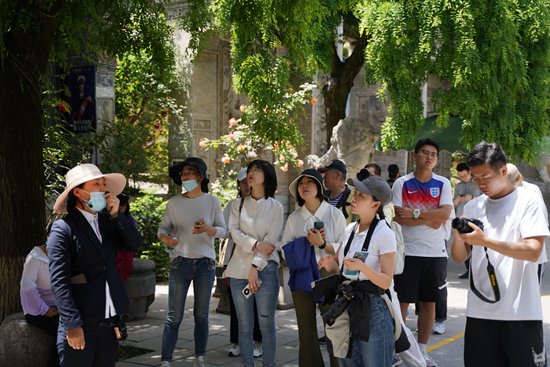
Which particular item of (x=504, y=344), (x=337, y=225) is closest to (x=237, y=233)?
(x=337, y=225)

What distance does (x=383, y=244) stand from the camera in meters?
4.82

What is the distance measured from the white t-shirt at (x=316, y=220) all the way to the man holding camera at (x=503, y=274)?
183 centimetres

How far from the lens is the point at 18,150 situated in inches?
258

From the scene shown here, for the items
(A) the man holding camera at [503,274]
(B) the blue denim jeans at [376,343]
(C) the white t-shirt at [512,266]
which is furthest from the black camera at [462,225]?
(B) the blue denim jeans at [376,343]

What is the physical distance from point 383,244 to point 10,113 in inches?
147

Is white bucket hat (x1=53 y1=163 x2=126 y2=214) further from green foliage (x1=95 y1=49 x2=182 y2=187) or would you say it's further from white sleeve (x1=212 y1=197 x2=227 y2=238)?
green foliage (x1=95 y1=49 x2=182 y2=187)

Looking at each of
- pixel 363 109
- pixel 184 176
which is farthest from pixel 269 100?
pixel 363 109

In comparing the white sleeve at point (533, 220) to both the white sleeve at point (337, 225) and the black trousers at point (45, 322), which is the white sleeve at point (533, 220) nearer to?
the white sleeve at point (337, 225)

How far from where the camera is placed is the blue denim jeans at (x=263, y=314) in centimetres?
620

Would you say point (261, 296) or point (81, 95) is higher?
point (81, 95)

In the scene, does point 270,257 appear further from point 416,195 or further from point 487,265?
point 487,265

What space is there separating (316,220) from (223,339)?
2.60 m

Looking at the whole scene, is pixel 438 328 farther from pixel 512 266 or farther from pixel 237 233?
pixel 512 266

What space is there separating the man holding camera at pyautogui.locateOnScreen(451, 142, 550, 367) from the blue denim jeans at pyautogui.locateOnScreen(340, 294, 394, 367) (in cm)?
51
